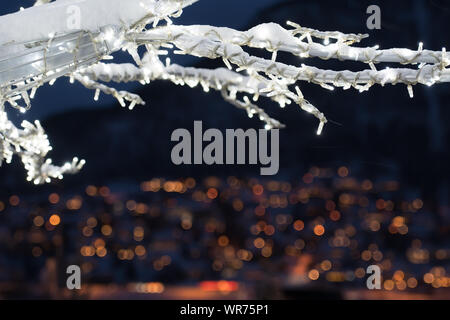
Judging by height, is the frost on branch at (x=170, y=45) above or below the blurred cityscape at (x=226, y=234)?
below

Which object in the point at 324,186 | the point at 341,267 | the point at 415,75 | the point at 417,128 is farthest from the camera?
the point at 341,267

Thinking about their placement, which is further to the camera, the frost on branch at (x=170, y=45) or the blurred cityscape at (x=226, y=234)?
the blurred cityscape at (x=226, y=234)

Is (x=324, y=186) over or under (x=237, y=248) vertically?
over

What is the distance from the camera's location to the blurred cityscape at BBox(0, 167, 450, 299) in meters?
15.6

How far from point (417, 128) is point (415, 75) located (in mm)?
12288

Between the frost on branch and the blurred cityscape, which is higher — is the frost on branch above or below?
below

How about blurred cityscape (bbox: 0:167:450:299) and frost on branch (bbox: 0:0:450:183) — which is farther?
blurred cityscape (bbox: 0:167:450:299)

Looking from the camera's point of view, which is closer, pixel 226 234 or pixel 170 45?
pixel 170 45

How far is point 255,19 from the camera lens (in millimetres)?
10172

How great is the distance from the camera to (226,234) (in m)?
18.6

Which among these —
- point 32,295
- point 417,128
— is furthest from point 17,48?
point 32,295

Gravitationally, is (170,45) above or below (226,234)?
below

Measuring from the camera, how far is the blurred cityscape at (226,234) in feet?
51.2
